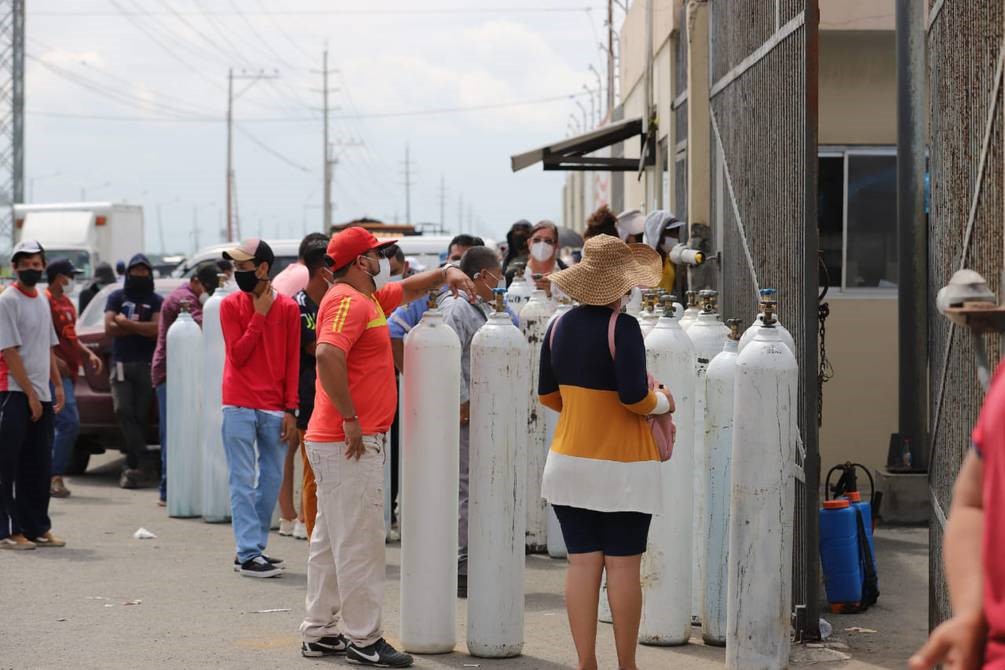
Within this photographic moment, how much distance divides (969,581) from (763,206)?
481cm

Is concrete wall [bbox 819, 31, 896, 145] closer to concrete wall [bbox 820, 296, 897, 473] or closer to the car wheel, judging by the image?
concrete wall [bbox 820, 296, 897, 473]

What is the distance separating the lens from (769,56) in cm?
726

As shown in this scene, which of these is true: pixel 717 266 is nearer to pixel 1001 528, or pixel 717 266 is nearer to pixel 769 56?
pixel 769 56

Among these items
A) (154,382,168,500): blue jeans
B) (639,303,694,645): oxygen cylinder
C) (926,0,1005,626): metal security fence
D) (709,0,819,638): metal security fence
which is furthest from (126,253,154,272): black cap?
(926,0,1005,626): metal security fence

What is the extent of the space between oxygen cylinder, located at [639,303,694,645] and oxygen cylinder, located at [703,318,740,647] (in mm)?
108

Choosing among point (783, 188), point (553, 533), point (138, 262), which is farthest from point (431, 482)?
point (138, 262)

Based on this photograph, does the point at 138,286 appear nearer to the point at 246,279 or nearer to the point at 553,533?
the point at 246,279

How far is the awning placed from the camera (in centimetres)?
1675

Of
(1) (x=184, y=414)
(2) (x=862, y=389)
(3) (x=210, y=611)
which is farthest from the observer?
(2) (x=862, y=389)

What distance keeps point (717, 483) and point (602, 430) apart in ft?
3.86

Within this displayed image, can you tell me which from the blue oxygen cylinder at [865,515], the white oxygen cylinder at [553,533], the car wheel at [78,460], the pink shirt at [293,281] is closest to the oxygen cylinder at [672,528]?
the blue oxygen cylinder at [865,515]

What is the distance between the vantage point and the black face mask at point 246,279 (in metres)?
8.59

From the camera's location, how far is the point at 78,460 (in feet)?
45.1

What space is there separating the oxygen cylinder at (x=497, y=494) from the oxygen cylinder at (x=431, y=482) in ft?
0.32
